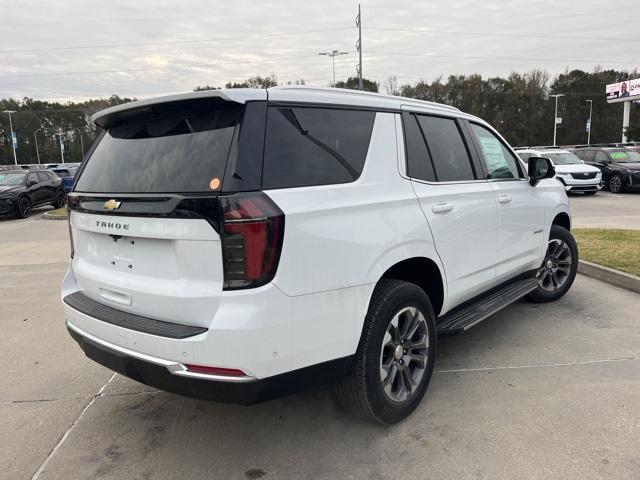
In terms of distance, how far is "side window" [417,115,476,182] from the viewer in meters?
3.49

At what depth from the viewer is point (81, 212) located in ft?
9.75

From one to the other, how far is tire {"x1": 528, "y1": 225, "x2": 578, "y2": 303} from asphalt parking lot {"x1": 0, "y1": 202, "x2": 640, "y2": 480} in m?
0.74

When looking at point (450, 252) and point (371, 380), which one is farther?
point (450, 252)

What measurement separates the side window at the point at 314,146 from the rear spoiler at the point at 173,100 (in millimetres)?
131

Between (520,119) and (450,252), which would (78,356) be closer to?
(450,252)

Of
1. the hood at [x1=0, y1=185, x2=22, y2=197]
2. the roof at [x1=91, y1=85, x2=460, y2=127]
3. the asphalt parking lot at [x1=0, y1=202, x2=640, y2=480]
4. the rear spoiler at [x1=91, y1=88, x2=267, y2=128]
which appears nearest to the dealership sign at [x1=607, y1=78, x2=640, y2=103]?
the hood at [x1=0, y1=185, x2=22, y2=197]

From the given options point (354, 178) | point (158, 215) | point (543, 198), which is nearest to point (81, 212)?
point (158, 215)

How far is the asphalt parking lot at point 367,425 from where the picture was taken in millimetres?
2707

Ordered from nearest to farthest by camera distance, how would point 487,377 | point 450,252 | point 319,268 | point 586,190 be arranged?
point 319,268, point 450,252, point 487,377, point 586,190

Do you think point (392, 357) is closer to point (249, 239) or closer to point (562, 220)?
point (249, 239)

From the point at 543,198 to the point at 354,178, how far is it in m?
2.88

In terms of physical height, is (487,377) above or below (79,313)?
below

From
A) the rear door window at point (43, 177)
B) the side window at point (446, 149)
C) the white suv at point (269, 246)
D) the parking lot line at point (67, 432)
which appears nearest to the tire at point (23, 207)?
the rear door window at point (43, 177)

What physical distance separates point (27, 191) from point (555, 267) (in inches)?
678
